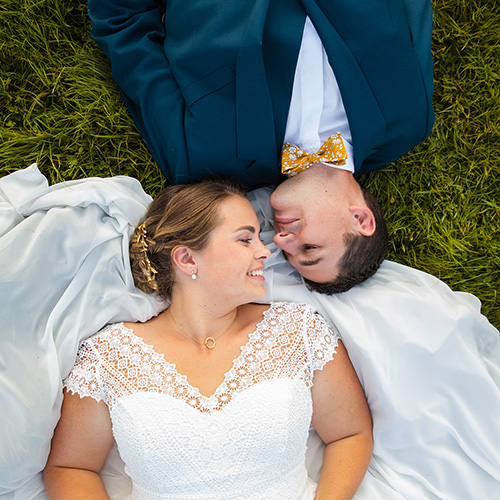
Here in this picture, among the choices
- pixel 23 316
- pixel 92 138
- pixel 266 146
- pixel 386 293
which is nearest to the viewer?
pixel 23 316

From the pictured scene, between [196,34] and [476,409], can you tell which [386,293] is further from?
[196,34]

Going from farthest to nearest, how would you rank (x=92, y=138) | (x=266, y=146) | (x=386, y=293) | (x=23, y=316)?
(x=92, y=138) → (x=386, y=293) → (x=266, y=146) → (x=23, y=316)

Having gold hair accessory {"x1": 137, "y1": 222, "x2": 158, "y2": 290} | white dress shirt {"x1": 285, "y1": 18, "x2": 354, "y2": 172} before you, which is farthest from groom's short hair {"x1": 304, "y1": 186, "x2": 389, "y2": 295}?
gold hair accessory {"x1": 137, "y1": 222, "x2": 158, "y2": 290}

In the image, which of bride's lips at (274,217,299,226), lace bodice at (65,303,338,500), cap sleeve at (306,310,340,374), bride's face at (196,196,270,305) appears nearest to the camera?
lace bodice at (65,303,338,500)

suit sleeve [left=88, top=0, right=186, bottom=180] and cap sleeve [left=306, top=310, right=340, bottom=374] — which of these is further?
suit sleeve [left=88, top=0, right=186, bottom=180]

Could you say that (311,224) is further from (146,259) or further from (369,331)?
(146,259)

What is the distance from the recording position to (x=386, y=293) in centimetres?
318

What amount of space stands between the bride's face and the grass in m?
0.91

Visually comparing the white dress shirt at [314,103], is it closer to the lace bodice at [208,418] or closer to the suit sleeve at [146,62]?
the suit sleeve at [146,62]

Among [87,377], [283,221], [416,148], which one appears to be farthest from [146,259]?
[416,148]

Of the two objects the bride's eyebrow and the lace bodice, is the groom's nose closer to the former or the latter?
the bride's eyebrow

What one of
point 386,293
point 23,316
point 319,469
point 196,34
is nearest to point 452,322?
point 386,293

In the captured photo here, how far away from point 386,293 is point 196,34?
1.91m

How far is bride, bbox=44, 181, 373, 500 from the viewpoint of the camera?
102 inches
